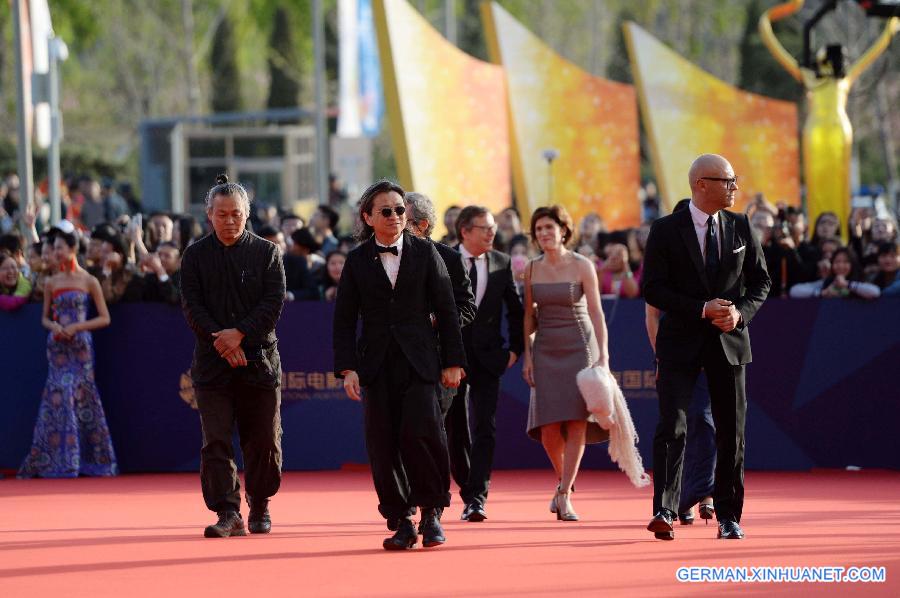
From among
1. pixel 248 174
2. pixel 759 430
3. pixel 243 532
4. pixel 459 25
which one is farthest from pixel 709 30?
pixel 243 532

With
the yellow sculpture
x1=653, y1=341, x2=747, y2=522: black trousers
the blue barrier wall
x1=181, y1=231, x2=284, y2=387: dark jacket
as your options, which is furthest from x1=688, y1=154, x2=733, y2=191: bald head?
the yellow sculpture

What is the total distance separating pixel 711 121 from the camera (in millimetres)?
27359

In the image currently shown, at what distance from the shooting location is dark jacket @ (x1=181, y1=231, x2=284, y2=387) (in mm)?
10297

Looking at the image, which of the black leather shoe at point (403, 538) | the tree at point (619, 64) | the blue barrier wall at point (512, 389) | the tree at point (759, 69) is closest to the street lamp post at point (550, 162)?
the blue barrier wall at point (512, 389)

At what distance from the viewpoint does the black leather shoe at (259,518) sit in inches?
417

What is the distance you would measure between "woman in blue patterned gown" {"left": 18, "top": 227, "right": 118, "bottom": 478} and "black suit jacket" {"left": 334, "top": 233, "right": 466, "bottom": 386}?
16.9ft

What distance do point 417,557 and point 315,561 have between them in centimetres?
52

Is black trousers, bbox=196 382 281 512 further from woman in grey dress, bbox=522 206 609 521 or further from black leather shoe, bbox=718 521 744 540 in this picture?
black leather shoe, bbox=718 521 744 540

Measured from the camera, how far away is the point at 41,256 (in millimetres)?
14781

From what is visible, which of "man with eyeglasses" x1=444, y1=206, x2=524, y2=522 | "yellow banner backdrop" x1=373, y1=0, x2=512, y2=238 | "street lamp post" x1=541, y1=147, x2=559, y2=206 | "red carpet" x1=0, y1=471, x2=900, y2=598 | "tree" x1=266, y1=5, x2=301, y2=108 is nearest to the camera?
"red carpet" x1=0, y1=471, x2=900, y2=598

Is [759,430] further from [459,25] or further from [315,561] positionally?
[459,25]

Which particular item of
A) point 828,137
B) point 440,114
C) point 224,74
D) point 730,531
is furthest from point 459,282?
point 224,74

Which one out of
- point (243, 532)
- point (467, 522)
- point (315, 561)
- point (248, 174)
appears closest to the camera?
point (315, 561)

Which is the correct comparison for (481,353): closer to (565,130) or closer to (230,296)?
(230,296)
